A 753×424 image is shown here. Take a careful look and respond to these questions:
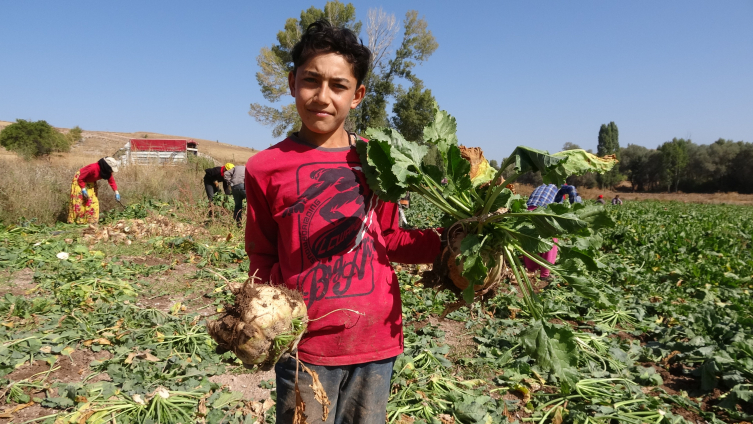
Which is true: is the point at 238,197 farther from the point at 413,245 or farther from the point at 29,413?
the point at 413,245

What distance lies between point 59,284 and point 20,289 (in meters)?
0.63

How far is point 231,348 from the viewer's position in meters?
1.60

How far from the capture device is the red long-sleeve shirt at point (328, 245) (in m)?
1.67

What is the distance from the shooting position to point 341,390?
5.89 ft

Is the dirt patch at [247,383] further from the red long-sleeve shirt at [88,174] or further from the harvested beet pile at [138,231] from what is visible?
the red long-sleeve shirt at [88,174]

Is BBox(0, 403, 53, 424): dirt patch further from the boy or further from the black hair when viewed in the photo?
the black hair

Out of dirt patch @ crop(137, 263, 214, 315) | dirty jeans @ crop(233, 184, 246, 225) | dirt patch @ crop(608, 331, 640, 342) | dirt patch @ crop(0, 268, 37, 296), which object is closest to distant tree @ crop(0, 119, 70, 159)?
dirty jeans @ crop(233, 184, 246, 225)

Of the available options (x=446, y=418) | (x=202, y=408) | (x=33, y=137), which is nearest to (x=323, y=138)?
(x=446, y=418)

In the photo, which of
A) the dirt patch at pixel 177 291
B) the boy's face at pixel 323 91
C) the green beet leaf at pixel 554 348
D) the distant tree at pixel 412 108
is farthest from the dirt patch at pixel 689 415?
the distant tree at pixel 412 108

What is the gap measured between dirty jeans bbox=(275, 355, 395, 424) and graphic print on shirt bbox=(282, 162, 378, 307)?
0.32m

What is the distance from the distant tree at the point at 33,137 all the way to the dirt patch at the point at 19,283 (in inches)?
1412

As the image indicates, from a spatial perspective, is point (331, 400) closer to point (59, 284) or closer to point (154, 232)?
point (59, 284)

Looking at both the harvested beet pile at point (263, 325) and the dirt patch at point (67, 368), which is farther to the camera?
the dirt patch at point (67, 368)

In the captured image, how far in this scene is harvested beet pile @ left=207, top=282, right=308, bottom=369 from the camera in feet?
5.08
